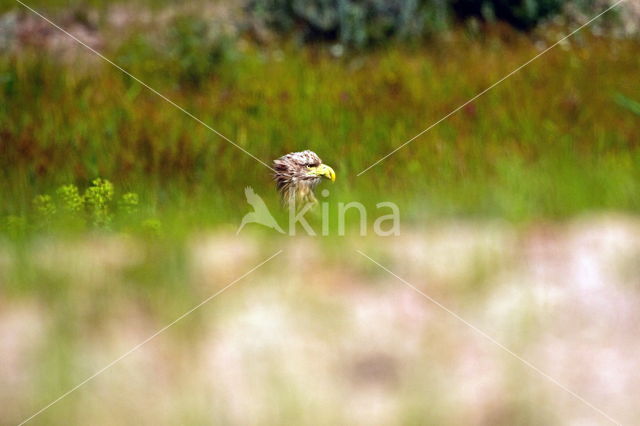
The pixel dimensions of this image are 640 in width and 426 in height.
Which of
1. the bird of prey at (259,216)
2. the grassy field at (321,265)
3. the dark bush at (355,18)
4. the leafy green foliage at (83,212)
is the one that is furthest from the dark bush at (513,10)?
the leafy green foliage at (83,212)

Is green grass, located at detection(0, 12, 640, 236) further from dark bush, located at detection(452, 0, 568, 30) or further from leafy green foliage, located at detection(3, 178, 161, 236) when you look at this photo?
dark bush, located at detection(452, 0, 568, 30)

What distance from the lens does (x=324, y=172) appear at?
378 centimetres

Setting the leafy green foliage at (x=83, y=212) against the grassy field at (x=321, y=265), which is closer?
the grassy field at (x=321, y=265)

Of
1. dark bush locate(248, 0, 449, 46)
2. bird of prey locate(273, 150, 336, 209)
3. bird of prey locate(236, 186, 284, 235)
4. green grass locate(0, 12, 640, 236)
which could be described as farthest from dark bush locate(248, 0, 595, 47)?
bird of prey locate(236, 186, 284, 235)

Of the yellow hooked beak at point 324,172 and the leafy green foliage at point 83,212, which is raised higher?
the yellow hooked beak at point 324,172

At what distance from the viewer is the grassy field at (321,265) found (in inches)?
99.3

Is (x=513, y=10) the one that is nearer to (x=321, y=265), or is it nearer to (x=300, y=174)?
(x=300, y=174)

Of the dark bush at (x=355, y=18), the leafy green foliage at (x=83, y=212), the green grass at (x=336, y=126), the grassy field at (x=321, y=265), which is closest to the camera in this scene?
the grassy field at (x=321, y=265)

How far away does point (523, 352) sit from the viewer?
2.69m

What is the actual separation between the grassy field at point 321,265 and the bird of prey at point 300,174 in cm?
8

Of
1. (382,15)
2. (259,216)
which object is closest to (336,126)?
(259,216)

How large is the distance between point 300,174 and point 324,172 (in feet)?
0.34

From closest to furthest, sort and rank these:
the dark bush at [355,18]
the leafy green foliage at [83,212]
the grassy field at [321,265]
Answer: the grassy field at [321,265]
the leafy green foliage at [83,212]
the dark bush at [355,18]

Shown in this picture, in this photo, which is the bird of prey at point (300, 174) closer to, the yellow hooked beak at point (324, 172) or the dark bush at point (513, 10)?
the yellow hooked beak at point (324, 172)
